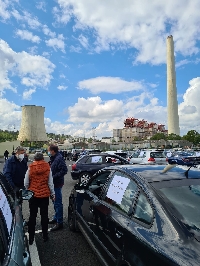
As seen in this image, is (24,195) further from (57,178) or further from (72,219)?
(57,178)

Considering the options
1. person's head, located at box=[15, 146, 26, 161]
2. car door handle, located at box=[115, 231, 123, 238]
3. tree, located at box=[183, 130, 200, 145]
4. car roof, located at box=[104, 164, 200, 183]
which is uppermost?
tree, located at box=[183, 130, 200, 145]

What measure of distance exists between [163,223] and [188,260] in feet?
1.38

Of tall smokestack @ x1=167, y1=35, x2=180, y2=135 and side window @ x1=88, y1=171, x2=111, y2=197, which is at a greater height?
tall smokestack @ x1=167, y1=35, x2=180, y2=135

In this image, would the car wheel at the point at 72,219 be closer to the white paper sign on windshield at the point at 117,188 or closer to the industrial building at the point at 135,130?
the white paper sign on windshield at the point at 117,188

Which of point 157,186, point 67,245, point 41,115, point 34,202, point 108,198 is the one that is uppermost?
point 41,115

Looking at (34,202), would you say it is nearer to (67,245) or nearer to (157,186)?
(67,245)

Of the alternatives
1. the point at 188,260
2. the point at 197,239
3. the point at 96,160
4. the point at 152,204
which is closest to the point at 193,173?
the point at 152,204

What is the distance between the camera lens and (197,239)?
1990 millimetres

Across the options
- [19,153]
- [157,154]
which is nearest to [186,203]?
[19,153]

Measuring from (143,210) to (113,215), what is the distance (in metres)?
0.52

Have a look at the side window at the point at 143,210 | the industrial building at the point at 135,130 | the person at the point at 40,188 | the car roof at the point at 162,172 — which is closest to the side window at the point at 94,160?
the person at the point at 40,188

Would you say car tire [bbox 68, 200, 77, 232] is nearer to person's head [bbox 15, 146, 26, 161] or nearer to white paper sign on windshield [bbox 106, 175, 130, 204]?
person's head [bbox 15, 146, 26, 161]

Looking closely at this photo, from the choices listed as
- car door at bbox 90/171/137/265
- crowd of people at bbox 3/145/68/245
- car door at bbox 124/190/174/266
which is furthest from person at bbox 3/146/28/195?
car door at bbox 124/190/174/266

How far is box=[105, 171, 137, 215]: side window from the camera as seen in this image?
278cm
